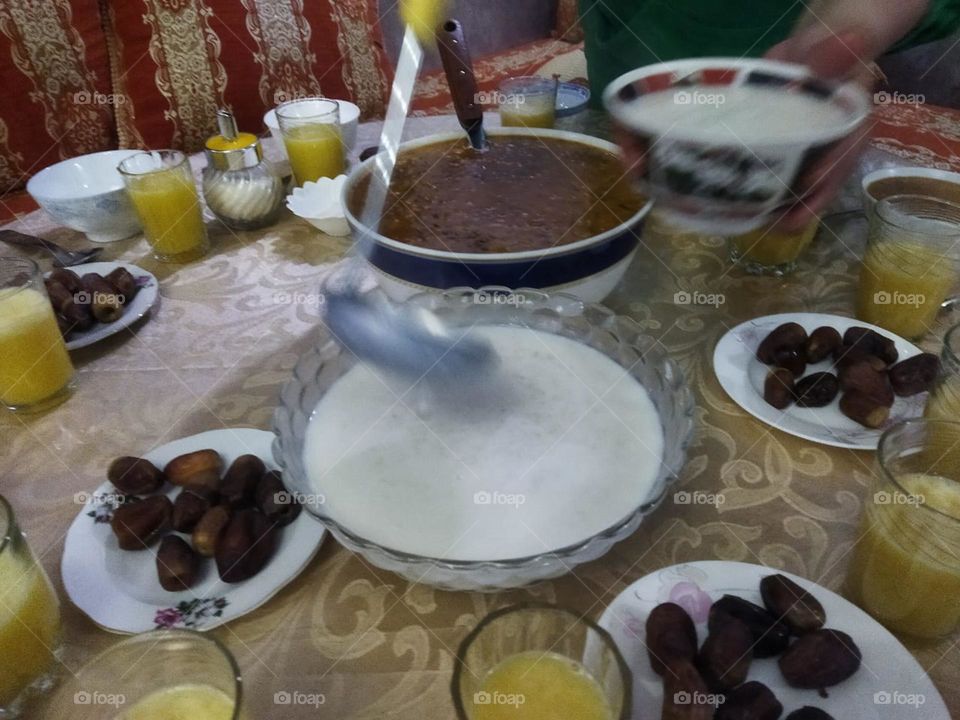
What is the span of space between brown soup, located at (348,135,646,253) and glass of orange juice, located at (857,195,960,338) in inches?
13.1

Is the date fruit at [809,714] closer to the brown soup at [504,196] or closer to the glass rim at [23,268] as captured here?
the brown soup at [504,196]

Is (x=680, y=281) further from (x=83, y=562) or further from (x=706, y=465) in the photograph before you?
(x=83, y=562)

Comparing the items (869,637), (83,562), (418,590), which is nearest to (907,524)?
(869,637)

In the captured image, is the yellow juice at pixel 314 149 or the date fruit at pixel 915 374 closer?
the date fruit at pixel 915 374

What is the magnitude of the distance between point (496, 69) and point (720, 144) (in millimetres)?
2460

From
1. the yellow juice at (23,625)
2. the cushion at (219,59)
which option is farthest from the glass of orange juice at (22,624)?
the cushion at (219,59)

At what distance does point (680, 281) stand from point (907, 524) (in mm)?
614

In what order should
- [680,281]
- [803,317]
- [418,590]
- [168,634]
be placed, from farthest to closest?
[680,281], [803,317], [418,590], [168,634]

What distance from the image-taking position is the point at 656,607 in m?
0.61

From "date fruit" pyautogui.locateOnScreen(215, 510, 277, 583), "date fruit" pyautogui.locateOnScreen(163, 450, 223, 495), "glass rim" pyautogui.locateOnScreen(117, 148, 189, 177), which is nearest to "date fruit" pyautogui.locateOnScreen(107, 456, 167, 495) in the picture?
"date fruit" pyautogui.locateOnScreen(163, 450, 223, 495)

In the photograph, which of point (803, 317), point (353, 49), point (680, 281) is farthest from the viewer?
point (353, 49)

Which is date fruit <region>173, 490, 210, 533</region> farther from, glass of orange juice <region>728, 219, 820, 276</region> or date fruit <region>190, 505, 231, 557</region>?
glass of orange juice <region>728, 219, 820, 276</region>

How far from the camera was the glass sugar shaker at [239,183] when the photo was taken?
4.28ft

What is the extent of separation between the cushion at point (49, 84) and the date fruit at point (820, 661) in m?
2.15
